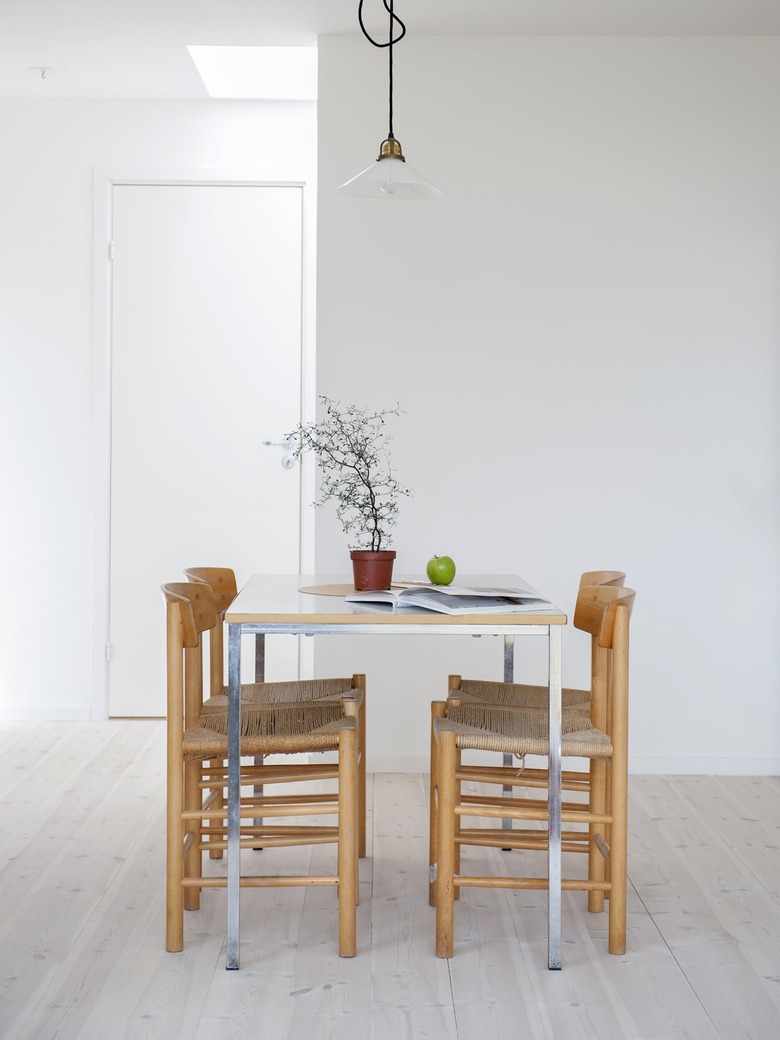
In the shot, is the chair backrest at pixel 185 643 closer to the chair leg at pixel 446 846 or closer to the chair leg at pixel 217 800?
the chair leg at pixel 217 800

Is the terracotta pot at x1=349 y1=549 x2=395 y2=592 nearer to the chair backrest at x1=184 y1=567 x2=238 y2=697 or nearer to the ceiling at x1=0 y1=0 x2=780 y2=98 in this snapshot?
the chair backrest at x1=184 y1=567 x2=238 y2=697

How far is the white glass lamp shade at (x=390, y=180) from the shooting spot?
2.67m

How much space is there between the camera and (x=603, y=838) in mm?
2631

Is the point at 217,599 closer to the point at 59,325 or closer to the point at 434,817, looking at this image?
the point at 434,817

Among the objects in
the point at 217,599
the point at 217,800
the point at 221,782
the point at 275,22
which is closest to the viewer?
the point at 221,782

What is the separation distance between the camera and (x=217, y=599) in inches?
117

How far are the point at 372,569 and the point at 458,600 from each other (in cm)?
37

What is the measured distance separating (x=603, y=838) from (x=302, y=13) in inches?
112

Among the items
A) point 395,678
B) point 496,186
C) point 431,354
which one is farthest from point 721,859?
point 496,186

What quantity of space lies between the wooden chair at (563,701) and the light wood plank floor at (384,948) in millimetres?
290

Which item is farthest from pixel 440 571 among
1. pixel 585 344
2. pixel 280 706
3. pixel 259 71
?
pixel 259 71

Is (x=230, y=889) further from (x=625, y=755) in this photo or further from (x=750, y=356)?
(x=750, y=356)

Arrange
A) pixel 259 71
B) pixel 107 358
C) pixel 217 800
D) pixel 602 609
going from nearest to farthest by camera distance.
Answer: pixel 602 609 < pixel 217 800 < pixel 259 71 < pixel 107 358

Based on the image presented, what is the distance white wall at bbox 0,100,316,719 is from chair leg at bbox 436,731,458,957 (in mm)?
2675
